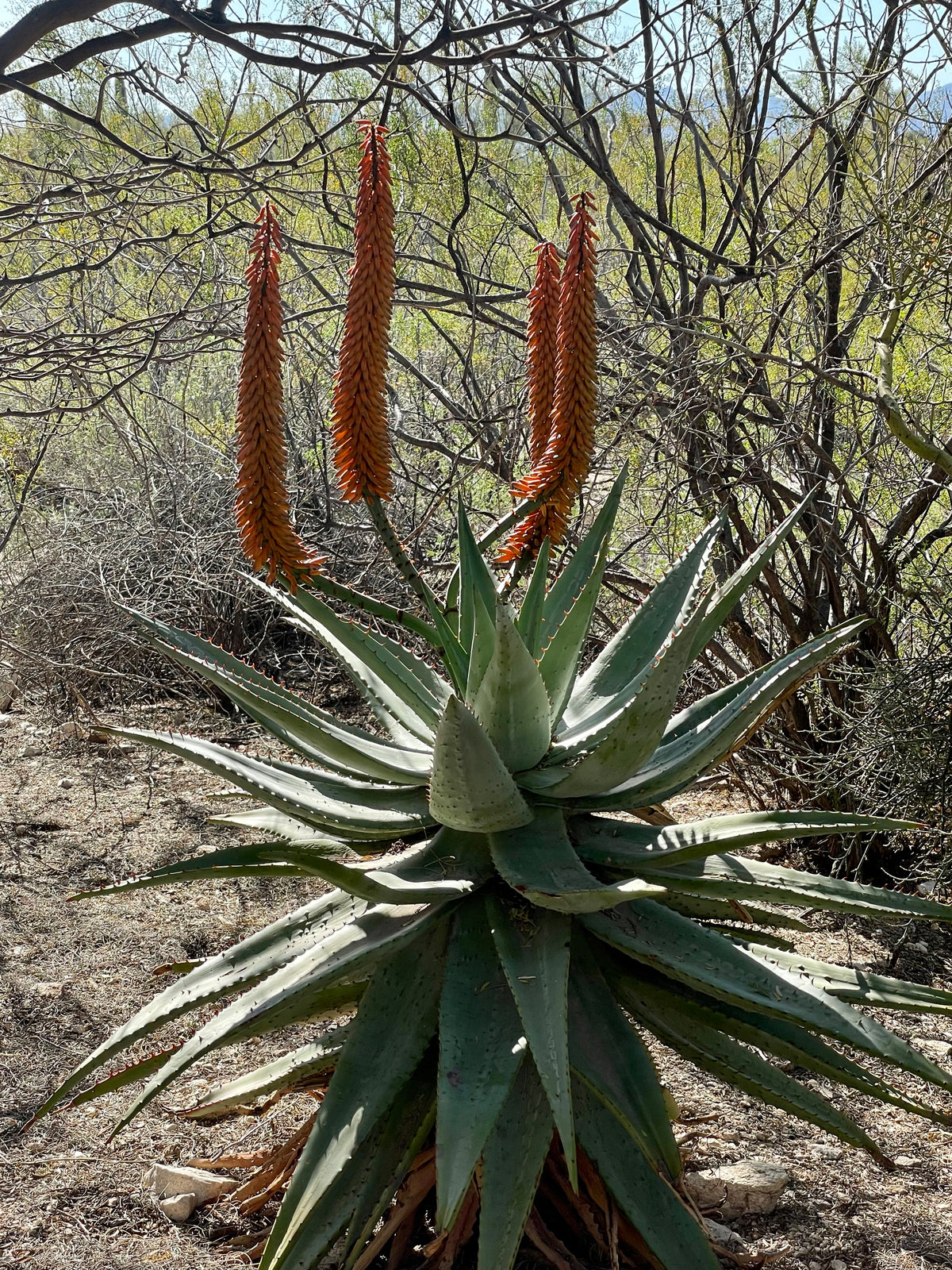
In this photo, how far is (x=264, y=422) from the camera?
6.13ft

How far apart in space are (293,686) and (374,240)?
3.83m

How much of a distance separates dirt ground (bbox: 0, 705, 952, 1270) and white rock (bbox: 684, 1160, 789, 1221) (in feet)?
0.11

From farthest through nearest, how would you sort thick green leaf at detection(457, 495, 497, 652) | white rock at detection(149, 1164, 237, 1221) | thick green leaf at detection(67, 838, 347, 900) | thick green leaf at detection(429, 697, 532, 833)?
white rock at detection(149, 1164, 237, 1221) → thick green leaf at detection(457, 495, 497, 652) → thick green leaf at detection(67, 838, 347, 900) → thick green leaf at detection(429, 697, 532, 833)

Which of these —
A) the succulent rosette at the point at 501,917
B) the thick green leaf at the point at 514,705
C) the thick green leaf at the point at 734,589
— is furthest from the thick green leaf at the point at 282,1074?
the thick green leaf at the point at 734,589

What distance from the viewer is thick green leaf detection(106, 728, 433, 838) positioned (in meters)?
1.90

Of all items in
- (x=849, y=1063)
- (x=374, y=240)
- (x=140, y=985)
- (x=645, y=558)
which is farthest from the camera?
(x=645, y=558)

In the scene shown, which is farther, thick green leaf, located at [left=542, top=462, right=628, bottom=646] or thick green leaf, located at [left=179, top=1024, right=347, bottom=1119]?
thick green leaf, located at [left=542, top=462, right=628, bottom=646]

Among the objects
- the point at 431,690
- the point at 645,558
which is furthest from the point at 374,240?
the point at 645,558

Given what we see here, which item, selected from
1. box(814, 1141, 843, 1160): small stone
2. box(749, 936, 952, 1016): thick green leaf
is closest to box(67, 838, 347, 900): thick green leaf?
box(749, 936, 952, 1016): thick green leaf

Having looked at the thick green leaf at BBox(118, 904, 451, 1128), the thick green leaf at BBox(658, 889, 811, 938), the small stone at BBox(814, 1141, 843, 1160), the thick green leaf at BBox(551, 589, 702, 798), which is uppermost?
the thick green leaf at BBox(551, 589, 702, 798)

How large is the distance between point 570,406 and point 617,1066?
1090 millimetres

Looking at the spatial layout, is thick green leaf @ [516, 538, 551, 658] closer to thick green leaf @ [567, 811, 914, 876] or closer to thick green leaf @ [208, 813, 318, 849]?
thick green leaf @ [567, 811, 914, 876]

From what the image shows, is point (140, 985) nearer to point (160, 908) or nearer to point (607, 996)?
point (160, 908)

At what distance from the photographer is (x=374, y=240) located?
1.77 metres
